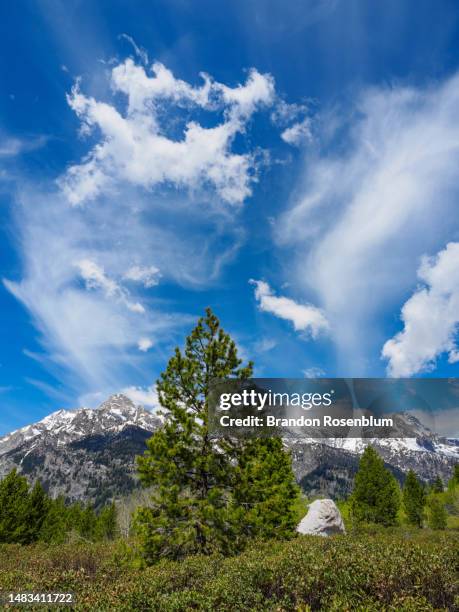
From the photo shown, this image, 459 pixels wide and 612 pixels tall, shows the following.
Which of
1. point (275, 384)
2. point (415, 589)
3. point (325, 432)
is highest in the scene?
point (275, 384)

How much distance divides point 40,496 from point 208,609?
5368 centimetres

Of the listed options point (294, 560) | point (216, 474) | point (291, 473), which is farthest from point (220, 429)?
point (291, 473)

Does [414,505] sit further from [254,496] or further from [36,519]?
[254,496]

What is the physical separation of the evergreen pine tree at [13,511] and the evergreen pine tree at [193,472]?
1452 inches

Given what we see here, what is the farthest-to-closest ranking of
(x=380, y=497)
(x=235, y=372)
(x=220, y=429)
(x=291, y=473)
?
(x=380, y=497), (x=291, y=473), (x=235, y=372), (x=220, y=429)

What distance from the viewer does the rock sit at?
1160 inches

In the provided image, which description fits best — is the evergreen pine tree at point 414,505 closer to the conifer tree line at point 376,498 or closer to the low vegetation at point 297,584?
the conifer tree line at point 376,498

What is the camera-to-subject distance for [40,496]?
49.1m

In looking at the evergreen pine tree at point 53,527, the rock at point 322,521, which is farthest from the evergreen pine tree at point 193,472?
the evergreen pine tree at point 53,527

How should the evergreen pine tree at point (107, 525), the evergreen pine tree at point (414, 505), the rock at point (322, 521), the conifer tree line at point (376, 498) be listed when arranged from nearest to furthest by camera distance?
the rock at point (322, 521) < the conifer tree line at point (376, 498) < the evergreen pine tree at point (414, 505) < the evergreen pine tree at point (107, 525)

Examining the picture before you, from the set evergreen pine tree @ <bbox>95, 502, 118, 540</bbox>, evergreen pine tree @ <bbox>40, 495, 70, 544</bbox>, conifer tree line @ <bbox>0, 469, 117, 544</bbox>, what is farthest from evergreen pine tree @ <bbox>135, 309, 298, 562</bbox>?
evergreen pine tree @ <bbox>95, 502, 118, 540</bbox>

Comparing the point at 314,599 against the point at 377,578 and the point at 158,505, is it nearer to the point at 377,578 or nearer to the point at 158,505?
the point at 377,578

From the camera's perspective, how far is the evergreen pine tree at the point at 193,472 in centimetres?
1207

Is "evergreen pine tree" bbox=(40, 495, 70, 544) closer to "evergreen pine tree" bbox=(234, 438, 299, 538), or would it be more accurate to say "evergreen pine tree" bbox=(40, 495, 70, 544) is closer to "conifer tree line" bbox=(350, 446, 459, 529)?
"conifer tree line" bbox=(350, 446, 459, 529)
